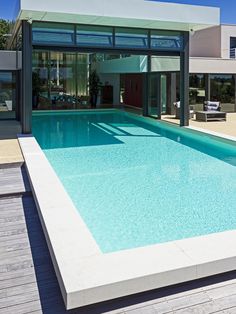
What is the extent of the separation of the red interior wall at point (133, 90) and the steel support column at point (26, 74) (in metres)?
11.2

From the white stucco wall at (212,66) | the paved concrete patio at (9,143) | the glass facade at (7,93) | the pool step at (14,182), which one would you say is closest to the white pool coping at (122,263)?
the pool step at (14,182)

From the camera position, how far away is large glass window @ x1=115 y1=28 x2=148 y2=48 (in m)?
13.4

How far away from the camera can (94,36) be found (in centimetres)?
1307

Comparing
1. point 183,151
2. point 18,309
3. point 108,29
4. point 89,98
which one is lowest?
point 18,309

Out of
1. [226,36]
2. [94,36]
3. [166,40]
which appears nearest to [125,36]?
[94,36]

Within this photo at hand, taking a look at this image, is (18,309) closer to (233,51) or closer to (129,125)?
(129,125)

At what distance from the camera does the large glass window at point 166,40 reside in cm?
1396

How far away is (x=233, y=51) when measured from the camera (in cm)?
2358

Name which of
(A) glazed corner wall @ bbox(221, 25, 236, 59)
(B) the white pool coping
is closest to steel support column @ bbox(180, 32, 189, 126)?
(A) glazed corner wall @ bbox(221, 25, 236, 59)

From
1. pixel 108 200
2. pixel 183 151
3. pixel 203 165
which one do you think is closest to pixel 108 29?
pixel 183 151

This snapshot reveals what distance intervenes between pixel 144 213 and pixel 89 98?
20.0 m

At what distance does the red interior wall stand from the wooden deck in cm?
1904

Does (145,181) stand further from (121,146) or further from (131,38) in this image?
(131,38)

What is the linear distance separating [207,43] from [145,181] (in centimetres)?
1818
